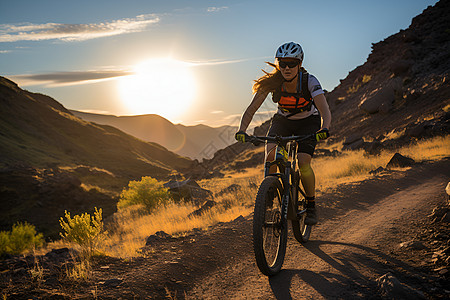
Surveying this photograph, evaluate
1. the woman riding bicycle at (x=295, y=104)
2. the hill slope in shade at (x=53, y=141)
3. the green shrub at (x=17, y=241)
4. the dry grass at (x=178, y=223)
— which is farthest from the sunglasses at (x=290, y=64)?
the hill slope in shade at (x=53, y=141)

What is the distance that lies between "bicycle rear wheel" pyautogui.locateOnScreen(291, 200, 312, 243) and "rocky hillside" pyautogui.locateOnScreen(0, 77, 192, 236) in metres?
30.3

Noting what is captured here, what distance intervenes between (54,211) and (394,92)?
133ft

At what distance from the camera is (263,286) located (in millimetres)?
3680

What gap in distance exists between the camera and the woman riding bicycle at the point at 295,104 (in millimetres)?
4352

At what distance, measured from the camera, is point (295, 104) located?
4551 mm

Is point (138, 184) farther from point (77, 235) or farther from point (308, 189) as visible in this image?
point (308, 189)

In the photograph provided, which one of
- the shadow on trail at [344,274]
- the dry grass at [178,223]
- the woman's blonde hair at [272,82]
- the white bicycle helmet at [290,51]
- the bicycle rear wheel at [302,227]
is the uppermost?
the white bicycle helmet at [290,51]

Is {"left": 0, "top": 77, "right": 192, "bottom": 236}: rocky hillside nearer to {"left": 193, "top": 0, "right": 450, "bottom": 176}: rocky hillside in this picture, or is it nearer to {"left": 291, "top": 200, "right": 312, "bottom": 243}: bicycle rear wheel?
{"left": 193, "top": 0, "right": 450, "bottom": 176}: rocky hillside

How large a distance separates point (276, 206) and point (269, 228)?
31cm

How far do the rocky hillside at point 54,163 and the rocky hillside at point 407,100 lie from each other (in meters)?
23.6

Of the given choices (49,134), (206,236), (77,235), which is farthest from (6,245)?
(49,134)

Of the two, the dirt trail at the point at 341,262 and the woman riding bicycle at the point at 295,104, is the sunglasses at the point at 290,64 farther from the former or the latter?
the dirt trail at the point at 341,262

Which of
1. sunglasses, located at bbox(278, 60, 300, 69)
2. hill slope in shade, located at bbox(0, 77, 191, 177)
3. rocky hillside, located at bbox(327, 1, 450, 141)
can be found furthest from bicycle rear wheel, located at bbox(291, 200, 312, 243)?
hill slope in shade, located at bbox(0, 77, 191, 177)

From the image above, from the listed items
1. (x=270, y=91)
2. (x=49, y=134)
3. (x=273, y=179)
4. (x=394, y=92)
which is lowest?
(x=273, y=179)
